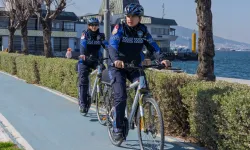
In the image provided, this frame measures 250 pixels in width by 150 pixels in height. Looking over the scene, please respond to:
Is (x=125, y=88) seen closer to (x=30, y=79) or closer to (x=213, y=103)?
(x=213, y=103)

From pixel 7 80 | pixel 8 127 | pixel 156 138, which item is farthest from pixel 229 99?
pixel 7 80

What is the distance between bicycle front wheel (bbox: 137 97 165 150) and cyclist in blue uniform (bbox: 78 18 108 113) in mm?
2877

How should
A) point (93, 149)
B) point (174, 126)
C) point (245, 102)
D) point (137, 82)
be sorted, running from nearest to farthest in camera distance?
point (245, 102) < point (137, 82) < point (93, 149) < point (174, 126)

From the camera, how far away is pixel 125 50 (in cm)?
556

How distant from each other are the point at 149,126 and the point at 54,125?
2.79 m

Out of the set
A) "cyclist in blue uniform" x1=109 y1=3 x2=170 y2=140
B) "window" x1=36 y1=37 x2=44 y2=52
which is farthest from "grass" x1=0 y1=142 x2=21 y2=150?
"window" x1=36 y1=37 x2=44 y2=52

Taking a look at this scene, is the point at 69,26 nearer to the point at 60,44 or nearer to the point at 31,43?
the point at 60,44

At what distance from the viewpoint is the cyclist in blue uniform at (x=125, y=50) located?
5.37m

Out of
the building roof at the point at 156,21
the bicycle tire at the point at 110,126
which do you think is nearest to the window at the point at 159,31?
the building roof at the point at 156,21

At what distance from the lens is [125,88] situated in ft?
17.8

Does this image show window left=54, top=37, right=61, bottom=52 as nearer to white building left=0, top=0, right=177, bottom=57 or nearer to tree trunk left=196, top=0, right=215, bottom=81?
white building left=0, top=0, right=177, bottom=57

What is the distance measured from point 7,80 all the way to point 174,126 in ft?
38.2

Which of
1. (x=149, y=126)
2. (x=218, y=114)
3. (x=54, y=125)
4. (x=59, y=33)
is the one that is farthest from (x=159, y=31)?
(x=218, y=114)

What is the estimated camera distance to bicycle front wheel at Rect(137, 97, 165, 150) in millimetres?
4966
